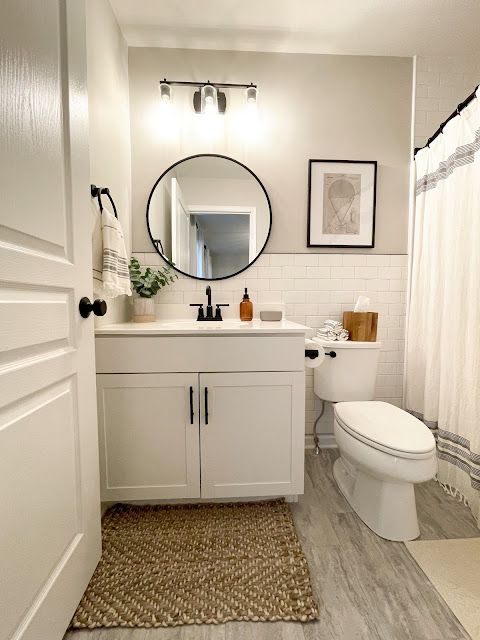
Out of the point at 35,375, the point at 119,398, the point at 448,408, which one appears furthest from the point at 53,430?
the point at 448,408

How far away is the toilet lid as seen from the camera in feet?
4.30

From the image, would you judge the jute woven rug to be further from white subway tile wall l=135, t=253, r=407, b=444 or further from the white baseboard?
white subway tile wall l=135, t=253, r=407, b=444

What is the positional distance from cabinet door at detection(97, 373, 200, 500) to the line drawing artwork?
4.41 ft

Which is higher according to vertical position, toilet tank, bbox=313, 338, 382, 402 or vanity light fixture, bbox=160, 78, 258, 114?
vanity light fixture, bbox=160, 78, 258, 114

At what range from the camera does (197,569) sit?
123cm

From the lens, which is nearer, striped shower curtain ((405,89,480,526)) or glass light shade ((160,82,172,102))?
striped shower curtain ((405,89,480,526))

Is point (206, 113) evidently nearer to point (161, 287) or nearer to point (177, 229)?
point (177, 229)

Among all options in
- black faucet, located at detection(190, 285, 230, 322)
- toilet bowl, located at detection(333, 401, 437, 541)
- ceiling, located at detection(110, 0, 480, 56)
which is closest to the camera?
toilet bowl, located at detection(333, 401, 437, 541)

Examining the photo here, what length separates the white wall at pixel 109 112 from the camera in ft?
4.80

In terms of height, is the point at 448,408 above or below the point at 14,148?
below

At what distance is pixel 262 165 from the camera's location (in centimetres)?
206

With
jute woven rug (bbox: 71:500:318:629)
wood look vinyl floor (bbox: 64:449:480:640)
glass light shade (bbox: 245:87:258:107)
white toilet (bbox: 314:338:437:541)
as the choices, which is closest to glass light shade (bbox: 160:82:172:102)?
glass light shade (bbox: 245:87:258:107)

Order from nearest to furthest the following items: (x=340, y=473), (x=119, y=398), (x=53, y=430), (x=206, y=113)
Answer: (x=53, y=430)
(x=119, y=398)
(x=340, y=473)
(x=206, y=113)

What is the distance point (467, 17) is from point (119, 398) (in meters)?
2.66
